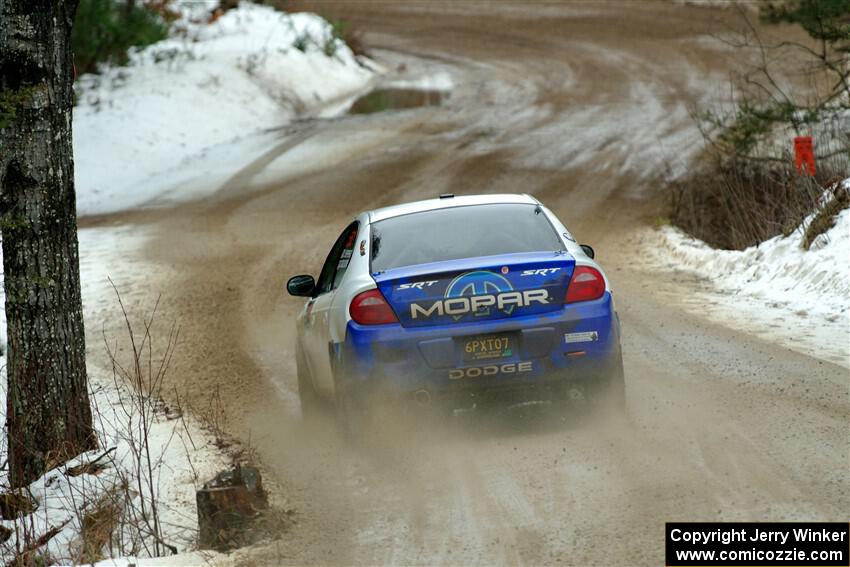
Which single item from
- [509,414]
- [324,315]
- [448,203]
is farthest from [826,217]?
[324,315]

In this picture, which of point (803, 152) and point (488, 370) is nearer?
point (488, 370)

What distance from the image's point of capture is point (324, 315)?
8.97 metres

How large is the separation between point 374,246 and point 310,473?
1.61 meters

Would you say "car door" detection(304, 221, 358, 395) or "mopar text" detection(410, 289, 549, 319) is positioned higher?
"mopar text" detection(410, 289, 549, 319)

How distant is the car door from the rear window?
0.37 m

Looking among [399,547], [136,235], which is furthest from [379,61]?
[399,547]

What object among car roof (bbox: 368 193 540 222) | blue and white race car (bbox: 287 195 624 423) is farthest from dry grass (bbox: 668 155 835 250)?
blue and white race car (bbox: 287 195 624 423)

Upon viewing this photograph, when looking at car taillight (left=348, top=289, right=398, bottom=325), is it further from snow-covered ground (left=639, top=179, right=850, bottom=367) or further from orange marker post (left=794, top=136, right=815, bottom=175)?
orange marker post (left=794, top=136, right=815, bottom=175)

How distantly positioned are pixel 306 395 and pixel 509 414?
179 cm

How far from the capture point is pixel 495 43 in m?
38.0

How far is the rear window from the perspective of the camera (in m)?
8.58

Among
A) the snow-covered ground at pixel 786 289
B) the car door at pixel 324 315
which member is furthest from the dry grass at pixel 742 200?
the car door at pixel 324 315

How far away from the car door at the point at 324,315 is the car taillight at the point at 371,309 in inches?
19.5

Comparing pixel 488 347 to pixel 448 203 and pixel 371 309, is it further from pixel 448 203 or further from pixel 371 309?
pixel 448 203
